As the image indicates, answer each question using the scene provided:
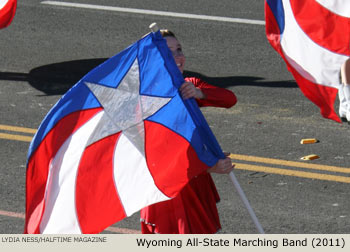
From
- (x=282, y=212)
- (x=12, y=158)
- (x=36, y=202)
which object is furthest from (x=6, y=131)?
(x=36, y=202)

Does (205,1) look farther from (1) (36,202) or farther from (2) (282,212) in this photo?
(1) (36,202)

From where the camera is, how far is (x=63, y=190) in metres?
5.99

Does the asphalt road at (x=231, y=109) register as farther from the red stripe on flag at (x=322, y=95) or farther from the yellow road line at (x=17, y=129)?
the red stripe on flag at (x=322, y=95)

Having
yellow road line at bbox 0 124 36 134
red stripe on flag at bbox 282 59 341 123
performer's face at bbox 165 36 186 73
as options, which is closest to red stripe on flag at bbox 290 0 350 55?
red stripe on flag at bbox 282 59 341 123

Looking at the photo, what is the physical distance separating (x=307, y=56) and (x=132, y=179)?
60.9 inches

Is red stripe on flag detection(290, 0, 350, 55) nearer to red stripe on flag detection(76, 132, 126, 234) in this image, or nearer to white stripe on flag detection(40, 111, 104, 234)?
red stripe on flag detection(76, 132, 126, 234)

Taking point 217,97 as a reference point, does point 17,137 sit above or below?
below

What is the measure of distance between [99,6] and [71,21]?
0.81 m

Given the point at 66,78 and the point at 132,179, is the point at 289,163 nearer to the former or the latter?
the point at 132,179

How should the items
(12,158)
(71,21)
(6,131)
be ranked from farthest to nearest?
(71,21), (6,131), (12,158)

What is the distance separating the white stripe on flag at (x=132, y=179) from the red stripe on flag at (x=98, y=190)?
0.12ft

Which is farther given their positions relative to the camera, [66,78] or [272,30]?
[66,78]

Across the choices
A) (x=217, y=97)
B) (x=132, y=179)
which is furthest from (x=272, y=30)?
(x=132, y=179)

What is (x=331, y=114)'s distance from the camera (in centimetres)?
647
